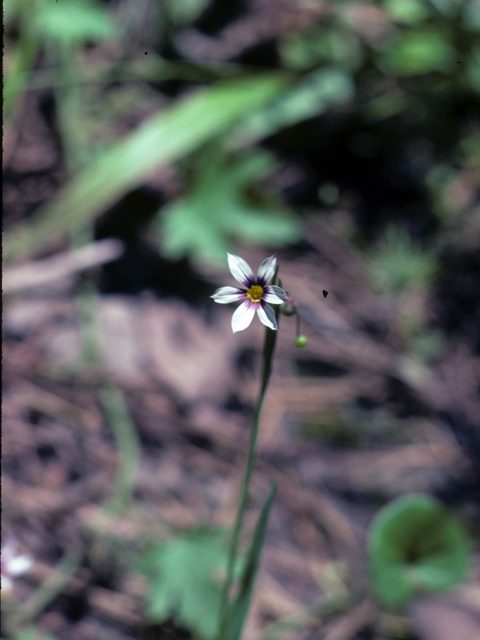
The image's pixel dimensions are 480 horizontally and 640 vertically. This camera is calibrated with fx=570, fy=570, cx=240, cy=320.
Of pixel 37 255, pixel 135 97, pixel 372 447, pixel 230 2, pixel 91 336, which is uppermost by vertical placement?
pixel 230 2

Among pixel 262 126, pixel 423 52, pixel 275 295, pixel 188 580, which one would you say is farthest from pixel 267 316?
pixel 423 52

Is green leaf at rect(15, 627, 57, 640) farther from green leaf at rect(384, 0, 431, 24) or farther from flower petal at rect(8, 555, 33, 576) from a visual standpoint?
green leaf at rect(384, 0, 431, 24)

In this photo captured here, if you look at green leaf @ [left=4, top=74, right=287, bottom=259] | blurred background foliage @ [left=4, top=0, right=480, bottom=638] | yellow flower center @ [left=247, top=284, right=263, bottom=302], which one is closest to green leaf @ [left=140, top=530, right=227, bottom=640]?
blurred background foliage @ [left=4, top=0, right=480, bottom=638]

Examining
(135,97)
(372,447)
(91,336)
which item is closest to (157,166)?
(135,97)

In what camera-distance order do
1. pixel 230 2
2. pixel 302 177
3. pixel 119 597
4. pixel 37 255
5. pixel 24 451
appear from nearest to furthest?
pixel 119 597 → pixel 24 451 → pixel 37 255 → pixel 302 177 → pixel 230 2

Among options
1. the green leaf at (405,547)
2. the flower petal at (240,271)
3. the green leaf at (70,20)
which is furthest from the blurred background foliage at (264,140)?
the flower petal at (240,271)

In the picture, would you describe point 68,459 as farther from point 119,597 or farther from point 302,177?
point 302,177

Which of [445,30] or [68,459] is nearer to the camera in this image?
[68,459]
